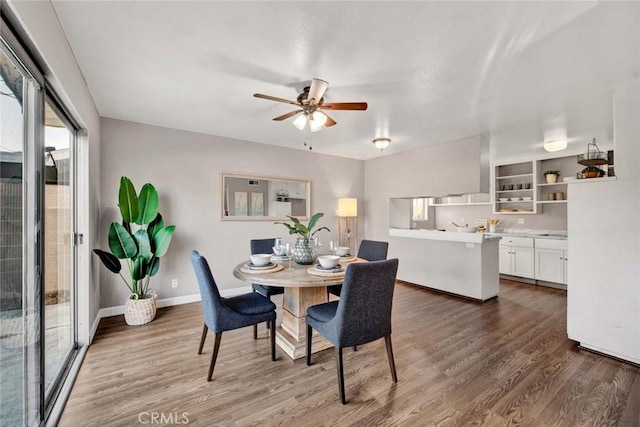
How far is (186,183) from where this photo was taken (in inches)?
147

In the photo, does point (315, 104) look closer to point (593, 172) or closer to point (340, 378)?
point (340, 378)

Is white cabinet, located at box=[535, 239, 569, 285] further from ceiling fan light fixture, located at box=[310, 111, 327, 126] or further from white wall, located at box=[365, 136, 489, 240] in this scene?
ceiling fan light fixture, located at box=[310, 111, 327, 126]

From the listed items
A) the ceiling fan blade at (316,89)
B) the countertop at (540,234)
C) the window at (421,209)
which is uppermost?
the ceiling fan blade at (316,89)

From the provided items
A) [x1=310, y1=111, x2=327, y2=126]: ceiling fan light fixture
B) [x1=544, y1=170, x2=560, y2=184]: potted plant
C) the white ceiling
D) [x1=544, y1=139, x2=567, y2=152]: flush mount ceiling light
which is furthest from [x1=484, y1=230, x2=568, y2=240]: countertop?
[x1=310, y1=111, x2=327, y2=126]: ceiling fan light fixture

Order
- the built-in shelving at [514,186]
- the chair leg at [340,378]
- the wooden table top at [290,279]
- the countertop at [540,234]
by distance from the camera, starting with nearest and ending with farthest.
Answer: the chair leg at [340,378] < the wooden table top at [290,279] < the countertop at [540,234] < the built-in shelving at [514,186]

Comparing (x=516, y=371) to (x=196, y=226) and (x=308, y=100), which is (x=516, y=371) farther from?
(x=196, y=226)

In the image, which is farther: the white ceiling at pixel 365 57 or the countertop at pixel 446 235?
the countertop at pixel 446 235

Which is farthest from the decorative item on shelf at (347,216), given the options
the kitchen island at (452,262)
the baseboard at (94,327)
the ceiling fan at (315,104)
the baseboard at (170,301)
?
the baseboard at (94,327)

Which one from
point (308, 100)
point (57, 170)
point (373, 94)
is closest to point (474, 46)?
point (373, 94)

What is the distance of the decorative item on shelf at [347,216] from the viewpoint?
16.3 feet

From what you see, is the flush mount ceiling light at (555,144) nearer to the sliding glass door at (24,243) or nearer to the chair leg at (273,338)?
the chair leg at (273,338)

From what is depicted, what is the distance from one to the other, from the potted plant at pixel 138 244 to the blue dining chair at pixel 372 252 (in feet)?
6.51

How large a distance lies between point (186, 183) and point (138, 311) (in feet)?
5.47

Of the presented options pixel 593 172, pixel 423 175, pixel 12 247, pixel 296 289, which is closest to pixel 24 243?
pixel 12 247
